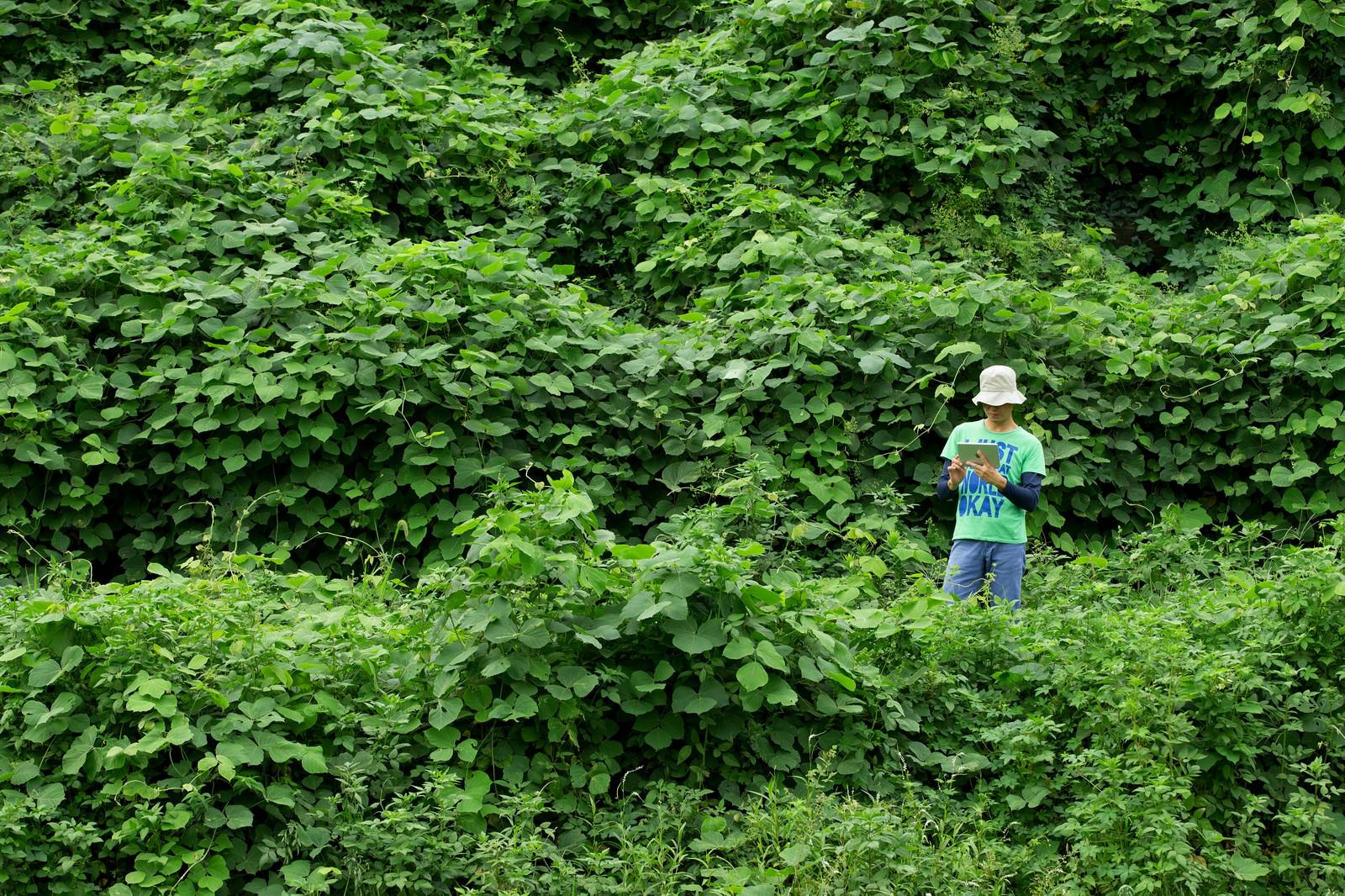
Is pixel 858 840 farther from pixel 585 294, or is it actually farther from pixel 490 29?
pixel 490 29

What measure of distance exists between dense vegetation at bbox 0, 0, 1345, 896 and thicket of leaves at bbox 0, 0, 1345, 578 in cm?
3

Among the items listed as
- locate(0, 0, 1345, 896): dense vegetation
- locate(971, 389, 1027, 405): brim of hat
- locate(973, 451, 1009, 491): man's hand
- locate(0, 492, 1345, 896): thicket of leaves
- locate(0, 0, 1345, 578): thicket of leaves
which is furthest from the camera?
locate(0, 0, 1345, 578): thicket of leaves

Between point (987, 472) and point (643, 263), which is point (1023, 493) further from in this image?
point (643, 263)

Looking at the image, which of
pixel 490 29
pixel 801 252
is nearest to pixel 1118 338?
pixel 801 252

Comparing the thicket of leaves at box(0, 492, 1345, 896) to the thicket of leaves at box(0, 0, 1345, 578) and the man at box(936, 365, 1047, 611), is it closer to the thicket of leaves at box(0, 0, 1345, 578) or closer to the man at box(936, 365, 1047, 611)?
the man at box(936, 365, 1047, 611)

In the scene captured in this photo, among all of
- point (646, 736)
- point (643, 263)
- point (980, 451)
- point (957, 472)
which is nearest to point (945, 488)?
point (957, 472)

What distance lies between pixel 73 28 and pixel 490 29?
313cm

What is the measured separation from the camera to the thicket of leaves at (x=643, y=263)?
6.29m

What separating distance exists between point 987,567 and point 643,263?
3078 mm

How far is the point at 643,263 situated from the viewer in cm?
780

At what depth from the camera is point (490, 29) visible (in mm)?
9984

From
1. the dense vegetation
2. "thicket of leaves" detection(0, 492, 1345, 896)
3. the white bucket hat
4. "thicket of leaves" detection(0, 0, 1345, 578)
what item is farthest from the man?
"thicket of leaves" detection(0, 492, 1345, 896)

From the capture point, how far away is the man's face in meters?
5.87

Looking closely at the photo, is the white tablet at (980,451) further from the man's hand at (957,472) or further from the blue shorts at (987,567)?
the blue shorts at (987,567)
